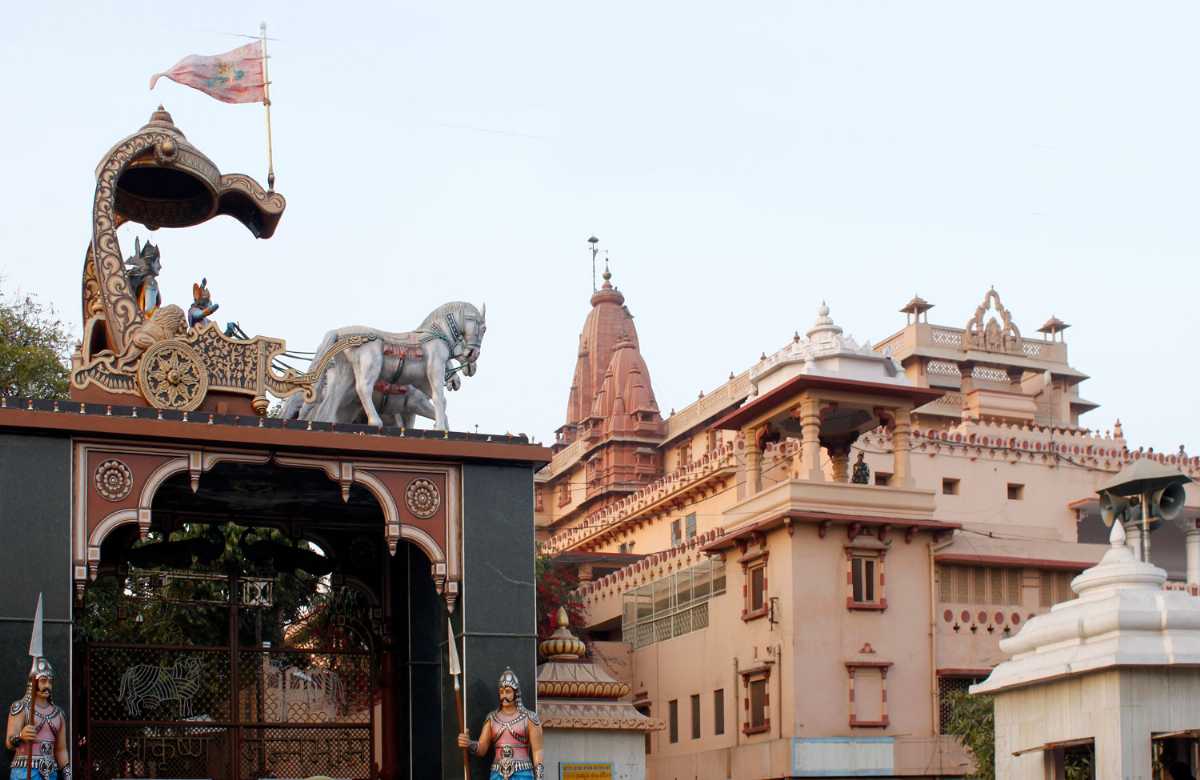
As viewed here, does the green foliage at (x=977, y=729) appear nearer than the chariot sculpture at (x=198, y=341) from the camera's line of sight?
No

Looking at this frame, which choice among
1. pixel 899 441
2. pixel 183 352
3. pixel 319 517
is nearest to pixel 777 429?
pixel 899 441

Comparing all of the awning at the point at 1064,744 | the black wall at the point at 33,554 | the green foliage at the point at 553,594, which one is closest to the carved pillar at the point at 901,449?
the green foliage at the point at 553,594

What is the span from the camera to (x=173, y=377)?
18.9 meters

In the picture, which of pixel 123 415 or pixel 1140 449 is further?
pixel 1140 449

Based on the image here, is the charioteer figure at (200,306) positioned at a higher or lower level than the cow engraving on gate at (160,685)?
higher

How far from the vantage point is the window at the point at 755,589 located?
104 feet

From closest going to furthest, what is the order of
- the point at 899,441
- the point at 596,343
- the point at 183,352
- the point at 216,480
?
the point at 183,352, the point at 216,480, the point at 899,441, the point at 596,343

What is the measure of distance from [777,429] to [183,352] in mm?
16626

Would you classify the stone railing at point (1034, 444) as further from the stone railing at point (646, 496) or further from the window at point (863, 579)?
the window at point (863, 579)

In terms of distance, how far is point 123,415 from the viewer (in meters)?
18.1

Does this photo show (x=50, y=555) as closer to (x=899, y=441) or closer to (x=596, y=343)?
(x=899, y=441)

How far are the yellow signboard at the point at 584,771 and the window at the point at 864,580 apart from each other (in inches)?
426

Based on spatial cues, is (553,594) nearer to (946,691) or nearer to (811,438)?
(811,438)

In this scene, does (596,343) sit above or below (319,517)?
above
